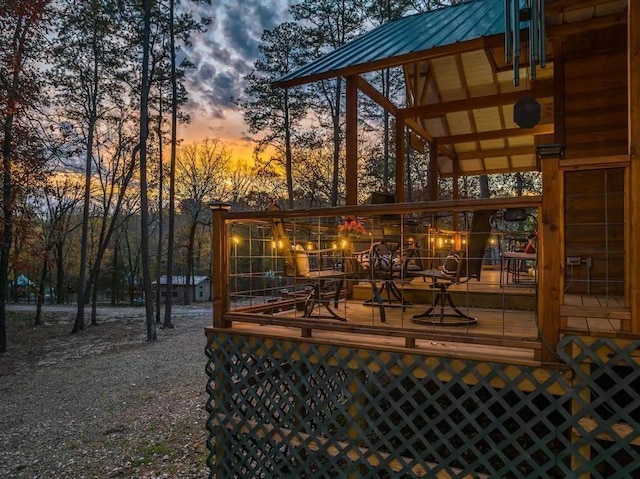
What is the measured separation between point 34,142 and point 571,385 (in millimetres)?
13695

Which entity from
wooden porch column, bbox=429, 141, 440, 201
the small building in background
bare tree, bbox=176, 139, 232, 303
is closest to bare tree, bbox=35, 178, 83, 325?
bare tree, bbox=176, 139, 232, 303

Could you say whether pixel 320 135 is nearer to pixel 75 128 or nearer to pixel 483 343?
pixel 75 128

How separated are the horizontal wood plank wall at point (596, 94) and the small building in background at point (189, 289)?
2490cm

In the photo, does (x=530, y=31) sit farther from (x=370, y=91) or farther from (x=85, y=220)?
(x=85, y=220)

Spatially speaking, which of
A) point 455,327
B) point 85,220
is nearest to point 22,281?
point 85,220

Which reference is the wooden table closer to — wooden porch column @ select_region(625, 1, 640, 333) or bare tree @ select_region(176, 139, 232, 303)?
wooden porch column @ select_region(625, 1, 640, 333)

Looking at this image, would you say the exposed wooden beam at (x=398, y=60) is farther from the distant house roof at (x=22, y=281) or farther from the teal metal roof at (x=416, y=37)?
the distant house roof at (x=22, y=281)

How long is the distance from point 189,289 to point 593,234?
2578cm

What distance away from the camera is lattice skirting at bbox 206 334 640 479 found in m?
2.46

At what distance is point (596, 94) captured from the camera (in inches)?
172

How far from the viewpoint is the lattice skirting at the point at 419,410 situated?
8.07 feet

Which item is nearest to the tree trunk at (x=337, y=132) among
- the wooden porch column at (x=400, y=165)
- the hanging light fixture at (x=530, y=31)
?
the wooden porch column at (x=400, y=165)

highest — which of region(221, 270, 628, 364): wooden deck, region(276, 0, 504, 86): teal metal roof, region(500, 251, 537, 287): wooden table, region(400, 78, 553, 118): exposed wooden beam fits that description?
region(276, 0, 504, 86): teal metal roof

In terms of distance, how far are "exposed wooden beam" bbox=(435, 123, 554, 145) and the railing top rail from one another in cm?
462
